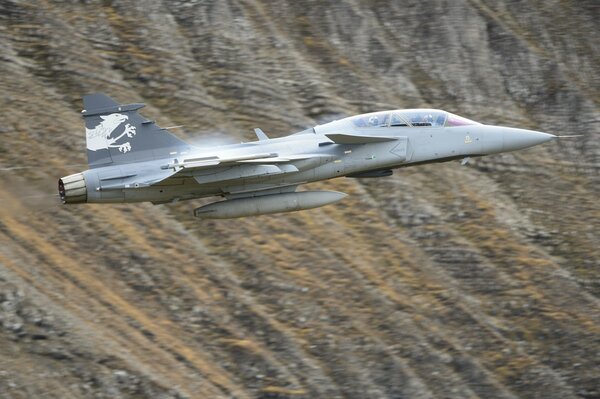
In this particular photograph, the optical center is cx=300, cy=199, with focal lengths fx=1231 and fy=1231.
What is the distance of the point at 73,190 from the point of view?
2931cm

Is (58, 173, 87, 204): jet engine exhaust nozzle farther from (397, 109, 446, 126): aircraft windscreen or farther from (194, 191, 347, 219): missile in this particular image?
(397, 109, 446, 126): aircraft windscreen

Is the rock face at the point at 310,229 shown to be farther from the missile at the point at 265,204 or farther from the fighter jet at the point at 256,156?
the missile at the point at 265,204

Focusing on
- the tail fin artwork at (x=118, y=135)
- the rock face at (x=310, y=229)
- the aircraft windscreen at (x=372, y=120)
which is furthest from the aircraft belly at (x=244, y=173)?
the rock face at (x=310, y=229)

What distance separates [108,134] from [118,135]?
24 centimetres

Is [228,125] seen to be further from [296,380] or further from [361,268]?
[296,380]

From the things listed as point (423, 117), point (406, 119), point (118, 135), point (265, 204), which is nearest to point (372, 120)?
point (406, 119)

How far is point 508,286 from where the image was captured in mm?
37531

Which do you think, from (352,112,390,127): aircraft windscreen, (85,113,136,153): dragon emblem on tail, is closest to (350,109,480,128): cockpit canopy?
(352,112,390,127): aircraft windscreen

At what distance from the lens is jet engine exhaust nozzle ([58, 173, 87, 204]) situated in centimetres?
2931

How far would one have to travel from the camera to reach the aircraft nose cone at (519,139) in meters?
32.4

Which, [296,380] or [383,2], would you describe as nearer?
[296,380]

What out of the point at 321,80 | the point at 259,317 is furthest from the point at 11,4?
the point at 259,317

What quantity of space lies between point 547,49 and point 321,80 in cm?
840

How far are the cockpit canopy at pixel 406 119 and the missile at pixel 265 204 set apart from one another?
224 centimetres
